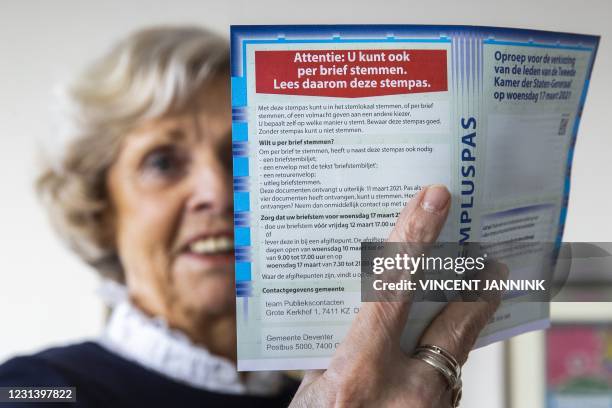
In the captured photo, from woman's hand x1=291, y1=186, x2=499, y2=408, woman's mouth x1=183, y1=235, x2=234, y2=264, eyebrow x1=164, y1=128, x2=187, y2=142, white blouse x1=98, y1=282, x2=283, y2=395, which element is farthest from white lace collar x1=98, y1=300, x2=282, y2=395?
woman's hand x1=291, y1=186, x2=499, y2=408

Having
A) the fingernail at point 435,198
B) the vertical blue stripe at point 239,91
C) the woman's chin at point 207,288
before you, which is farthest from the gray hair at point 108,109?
→ the fingernail at point 435,198

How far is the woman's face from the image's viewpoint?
3.03 ft

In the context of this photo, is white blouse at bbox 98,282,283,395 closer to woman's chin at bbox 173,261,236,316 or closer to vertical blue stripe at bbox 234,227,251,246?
woman's chin at bbox 173,261,236,316

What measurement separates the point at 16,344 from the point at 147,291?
→ 23 centimetres

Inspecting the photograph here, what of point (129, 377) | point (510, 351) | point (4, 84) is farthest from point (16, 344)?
point (510, 351)

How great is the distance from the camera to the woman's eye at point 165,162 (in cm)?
93

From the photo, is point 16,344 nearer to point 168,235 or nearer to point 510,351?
point 168,235

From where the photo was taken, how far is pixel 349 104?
0.56 m

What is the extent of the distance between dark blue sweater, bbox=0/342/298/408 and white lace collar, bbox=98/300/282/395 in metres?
0.01

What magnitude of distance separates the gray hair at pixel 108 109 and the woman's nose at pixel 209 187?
0.31 ft

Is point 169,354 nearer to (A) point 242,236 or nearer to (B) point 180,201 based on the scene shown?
(B) point 180,201

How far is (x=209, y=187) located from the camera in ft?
3.03

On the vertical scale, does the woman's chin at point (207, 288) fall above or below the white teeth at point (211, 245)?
below

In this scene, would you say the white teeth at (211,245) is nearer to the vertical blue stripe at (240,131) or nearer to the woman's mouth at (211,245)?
the woman's mouth at (211,245)
